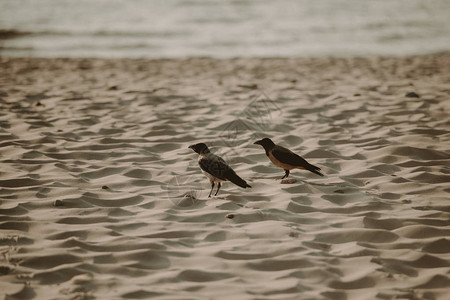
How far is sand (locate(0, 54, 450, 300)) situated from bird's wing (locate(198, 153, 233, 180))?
236 mm

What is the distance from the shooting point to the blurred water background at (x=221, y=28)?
17.2m

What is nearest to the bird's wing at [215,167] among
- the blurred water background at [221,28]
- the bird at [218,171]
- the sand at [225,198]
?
the bird at [218,171]

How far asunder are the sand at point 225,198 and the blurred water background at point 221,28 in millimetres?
9254

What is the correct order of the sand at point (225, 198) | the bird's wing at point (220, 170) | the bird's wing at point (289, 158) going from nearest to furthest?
the sand at point (225, 198), the bird's wing at point (220, 170), the bird's wing at point (289, 158)

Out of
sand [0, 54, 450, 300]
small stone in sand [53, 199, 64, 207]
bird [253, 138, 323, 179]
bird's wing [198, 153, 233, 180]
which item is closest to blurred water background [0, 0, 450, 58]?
sand [0, 54, 450, 300]

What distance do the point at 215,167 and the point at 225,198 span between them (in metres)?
0.30

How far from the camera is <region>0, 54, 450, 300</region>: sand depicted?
2.90 m

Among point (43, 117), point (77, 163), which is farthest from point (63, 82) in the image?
point (77, 163)

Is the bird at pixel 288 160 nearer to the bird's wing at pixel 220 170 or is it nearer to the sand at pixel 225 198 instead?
the sand at pixel 225 198

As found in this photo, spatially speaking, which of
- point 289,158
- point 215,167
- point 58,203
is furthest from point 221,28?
point 58,203

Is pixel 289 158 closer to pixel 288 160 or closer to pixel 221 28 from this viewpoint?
pixel 288 160

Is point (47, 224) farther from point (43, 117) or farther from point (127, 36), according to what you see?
point (127, 36)

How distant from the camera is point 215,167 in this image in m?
4.14

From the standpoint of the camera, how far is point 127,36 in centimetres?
2030
